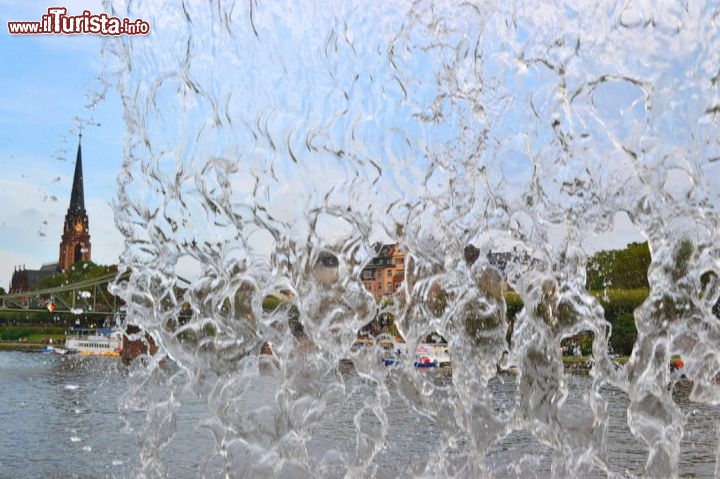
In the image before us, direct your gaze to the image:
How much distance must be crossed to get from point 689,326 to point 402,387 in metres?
5.14

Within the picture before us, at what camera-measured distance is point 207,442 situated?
19328 mm

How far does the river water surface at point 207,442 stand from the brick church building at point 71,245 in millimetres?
152993

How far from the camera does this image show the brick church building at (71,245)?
179250 millimetres

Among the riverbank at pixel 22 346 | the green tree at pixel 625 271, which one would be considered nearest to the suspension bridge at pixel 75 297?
the riverbank at pixel 22 346

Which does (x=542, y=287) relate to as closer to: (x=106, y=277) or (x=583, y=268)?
(x=583, y=268)

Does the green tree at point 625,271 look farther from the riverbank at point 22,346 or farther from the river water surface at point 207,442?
the riverbank at point 22,346

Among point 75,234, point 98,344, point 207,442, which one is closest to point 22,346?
point 98,344

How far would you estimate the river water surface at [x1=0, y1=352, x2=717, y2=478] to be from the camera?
1636 centimetres

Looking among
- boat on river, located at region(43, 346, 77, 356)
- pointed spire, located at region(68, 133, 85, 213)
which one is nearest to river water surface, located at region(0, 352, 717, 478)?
boat on river, located at region(43, 346, 77, 356)

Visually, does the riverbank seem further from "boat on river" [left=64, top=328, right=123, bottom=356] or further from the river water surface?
the river water surface

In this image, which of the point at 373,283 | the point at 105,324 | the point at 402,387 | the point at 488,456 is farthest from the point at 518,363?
the point at 105,324

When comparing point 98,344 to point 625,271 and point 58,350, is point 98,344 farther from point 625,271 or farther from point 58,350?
point 625,271

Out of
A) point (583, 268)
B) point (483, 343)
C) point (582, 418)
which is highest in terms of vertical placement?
point (583, 268)

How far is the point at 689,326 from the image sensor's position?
12.4 metres
